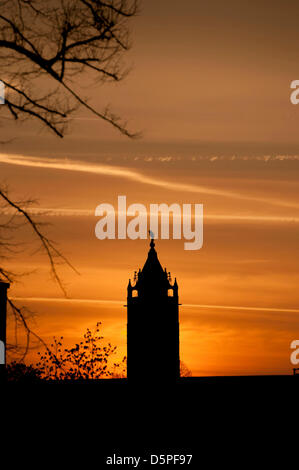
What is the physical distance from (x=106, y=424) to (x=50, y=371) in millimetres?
15139

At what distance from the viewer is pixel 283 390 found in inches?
734

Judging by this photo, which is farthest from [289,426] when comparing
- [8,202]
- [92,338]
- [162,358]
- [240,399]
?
[162,358]

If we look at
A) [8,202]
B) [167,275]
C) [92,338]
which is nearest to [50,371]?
[92,338]

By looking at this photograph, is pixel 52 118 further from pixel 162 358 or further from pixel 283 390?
pixel 162 358

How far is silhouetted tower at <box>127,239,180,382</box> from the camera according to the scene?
9506 cm

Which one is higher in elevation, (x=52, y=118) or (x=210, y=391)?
(x=52, y=118)

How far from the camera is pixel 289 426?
1745cm

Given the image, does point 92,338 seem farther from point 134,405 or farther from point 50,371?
point 134,405

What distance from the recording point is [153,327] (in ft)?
335

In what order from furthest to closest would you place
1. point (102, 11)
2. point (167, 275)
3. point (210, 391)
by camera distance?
1. point (167, 275)
2. point (210, 391)
3. point (102, 11)

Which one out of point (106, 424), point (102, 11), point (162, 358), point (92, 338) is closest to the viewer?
point (102, 11)

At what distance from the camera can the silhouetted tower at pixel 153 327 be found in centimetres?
9506

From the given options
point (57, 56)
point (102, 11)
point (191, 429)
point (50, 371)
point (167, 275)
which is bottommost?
point (191, 429)

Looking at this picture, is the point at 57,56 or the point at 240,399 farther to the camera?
the point at 240,399
